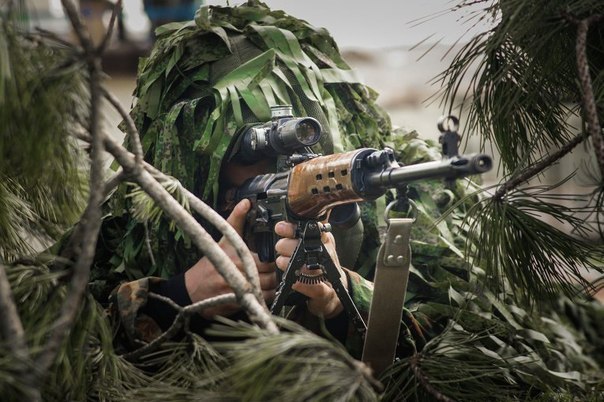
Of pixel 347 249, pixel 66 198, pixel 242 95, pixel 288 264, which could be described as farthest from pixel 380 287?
pixel 66 198

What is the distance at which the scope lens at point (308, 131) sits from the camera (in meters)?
1.16

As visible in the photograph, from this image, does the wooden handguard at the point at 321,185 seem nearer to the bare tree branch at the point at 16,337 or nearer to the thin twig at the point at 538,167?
the thin twig at the point at 538,167

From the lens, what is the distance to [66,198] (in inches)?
51.5

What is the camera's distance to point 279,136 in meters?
1.18

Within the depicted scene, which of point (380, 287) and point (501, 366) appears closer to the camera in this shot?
point (380, 287)

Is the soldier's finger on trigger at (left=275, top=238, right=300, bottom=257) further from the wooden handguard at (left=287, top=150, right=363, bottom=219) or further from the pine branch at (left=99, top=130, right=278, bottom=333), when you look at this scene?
the pine branch at (left=99, top=130, right=278, bottom=333)

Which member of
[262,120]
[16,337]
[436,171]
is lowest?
[16,337]

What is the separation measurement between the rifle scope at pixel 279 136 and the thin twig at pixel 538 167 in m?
0.28

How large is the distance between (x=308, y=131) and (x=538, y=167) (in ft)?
1.09

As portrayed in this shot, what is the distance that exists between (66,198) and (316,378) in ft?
2.21

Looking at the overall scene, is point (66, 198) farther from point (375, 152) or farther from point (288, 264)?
point (375, 152)

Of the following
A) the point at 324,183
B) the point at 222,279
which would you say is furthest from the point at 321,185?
the point at 222,279

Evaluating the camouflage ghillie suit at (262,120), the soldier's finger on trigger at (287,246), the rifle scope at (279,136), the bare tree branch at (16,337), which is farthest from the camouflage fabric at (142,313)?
the bare tree branch at (16,337)

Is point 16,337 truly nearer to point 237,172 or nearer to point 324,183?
point 324,183
